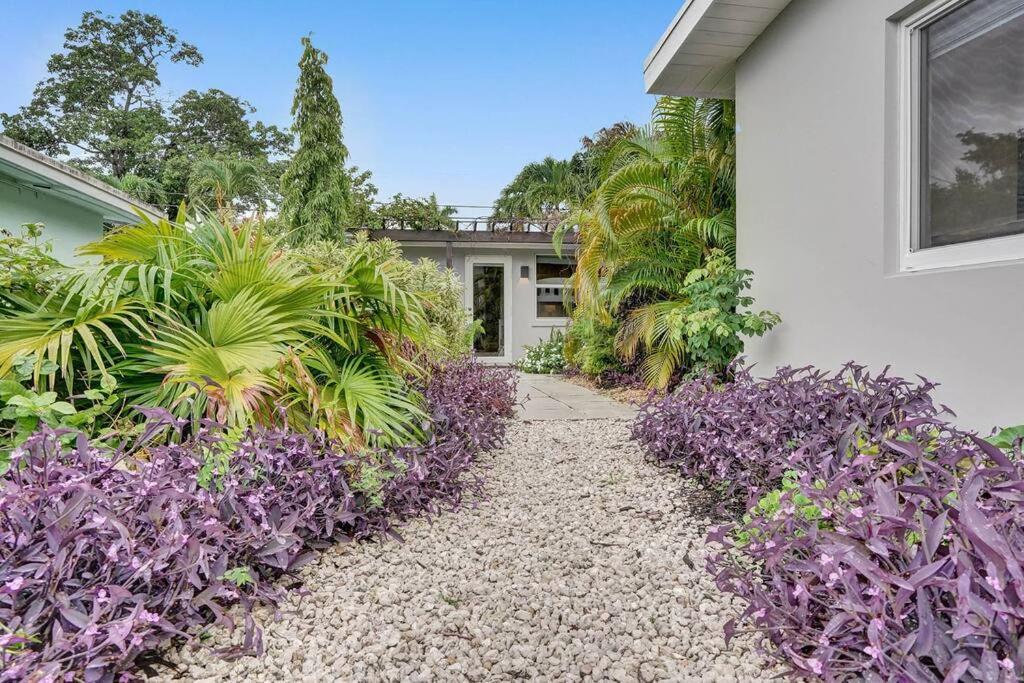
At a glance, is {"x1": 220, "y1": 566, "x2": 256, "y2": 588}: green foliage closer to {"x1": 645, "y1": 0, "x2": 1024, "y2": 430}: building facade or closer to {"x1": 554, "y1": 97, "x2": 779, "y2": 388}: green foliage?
{"x1": 645, "y1": 0, "x2": 1024, "y2": 430}: building facade

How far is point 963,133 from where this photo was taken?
2881 mm

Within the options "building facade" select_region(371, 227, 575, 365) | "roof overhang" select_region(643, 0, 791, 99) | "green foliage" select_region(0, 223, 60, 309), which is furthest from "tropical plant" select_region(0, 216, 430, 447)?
"building facade" select_region(371, 227, 575, 365)

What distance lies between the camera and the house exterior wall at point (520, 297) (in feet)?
38.6

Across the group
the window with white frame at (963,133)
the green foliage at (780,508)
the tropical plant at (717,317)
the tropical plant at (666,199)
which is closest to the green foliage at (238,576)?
the green foliage at (780,508)

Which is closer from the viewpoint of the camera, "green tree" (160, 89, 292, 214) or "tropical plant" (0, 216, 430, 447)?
"tropical plant" (0, 216, 430, 447)

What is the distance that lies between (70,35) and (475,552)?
35363 millimetres

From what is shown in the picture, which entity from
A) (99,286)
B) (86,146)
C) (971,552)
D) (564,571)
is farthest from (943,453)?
(86,146)

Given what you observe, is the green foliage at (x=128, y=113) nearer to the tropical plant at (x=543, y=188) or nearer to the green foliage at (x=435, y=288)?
the tropical plant at (x=543, y=188)

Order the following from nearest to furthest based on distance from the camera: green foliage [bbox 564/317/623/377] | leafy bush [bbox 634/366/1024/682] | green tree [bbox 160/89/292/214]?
leafy bush [bbox 634/366/1024/682] < green foliage [bbox 564/317/623/377] < green tree [bbox 160/89/292/214]

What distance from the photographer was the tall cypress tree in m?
11.0

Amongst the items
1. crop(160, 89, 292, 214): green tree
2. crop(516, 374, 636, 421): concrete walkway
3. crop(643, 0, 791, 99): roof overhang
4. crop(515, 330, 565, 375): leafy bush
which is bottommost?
crop(516, 374, 636, 421): concrete walkway

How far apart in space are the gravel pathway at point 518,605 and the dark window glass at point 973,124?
1995 millimetres

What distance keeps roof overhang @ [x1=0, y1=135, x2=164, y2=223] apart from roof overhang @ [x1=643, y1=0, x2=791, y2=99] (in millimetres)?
4557

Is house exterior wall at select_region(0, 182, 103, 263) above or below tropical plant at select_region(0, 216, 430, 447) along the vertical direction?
above
